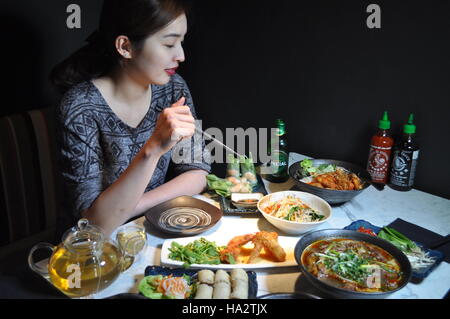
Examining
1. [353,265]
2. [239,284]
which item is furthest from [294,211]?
[239,284]

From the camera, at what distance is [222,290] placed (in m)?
1.08

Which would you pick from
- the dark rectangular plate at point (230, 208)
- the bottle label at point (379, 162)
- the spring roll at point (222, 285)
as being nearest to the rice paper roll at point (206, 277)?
the spring roll at point (222, 285)

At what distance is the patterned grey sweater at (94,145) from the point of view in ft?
5.07

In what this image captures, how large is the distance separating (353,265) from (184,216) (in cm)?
62

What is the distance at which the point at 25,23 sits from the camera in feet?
7.02

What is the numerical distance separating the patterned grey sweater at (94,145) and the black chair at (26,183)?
0.28m

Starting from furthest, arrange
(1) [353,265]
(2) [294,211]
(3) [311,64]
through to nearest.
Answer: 1. (3) [311,64]
2. (2) [294,211]
3. (1) [353,265]

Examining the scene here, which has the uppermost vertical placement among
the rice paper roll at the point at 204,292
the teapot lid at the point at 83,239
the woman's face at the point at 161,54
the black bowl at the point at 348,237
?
the woman's face at the point at 161,54

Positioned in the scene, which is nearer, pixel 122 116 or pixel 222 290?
pixel 222 290

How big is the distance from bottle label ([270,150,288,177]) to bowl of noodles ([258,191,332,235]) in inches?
9.5

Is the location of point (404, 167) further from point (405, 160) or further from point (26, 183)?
point (26, 183)

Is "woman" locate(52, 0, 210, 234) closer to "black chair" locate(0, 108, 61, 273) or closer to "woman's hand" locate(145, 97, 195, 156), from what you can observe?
"woman's hand" locate(145, 97, 195, 156)

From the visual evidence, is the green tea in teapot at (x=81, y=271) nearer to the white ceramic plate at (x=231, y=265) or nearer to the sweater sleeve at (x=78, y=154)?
the white ceramic plate at (x=231, y=265)

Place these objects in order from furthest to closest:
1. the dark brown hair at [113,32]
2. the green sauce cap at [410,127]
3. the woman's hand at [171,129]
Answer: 1. the green sauce cap at [410,127]
2. the dark brown hair at [113,32]
3. the woman's hand at [171,129]
